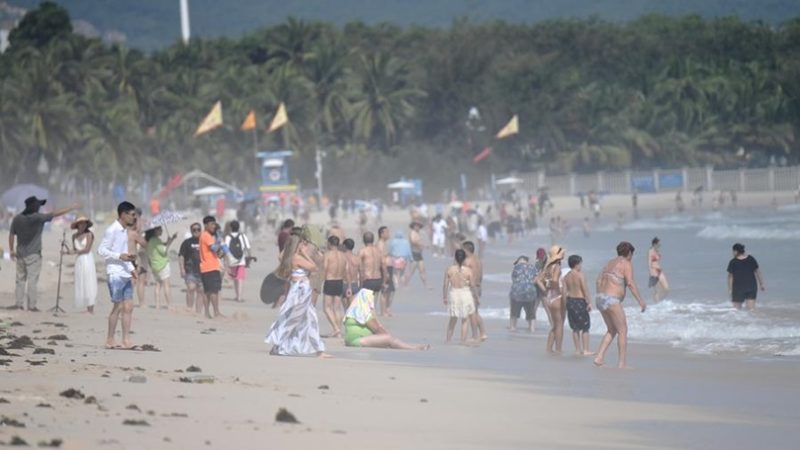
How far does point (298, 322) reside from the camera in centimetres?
1438

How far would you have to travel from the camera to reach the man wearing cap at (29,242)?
56.4 feet

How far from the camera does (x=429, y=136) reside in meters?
95.1

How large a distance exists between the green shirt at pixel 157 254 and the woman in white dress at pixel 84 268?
6.10 feet

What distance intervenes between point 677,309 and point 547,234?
36626 millimetres

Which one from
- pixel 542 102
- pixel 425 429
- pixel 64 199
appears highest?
pixel 542 102

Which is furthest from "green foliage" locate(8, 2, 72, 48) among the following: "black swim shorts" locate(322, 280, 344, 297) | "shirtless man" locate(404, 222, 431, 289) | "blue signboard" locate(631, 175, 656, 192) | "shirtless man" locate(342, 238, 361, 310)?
"black swim shorts" locate(322, 280, 344, 297)

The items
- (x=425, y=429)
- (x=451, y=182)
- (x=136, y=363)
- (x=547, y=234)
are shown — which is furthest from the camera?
(x=451, y=182)

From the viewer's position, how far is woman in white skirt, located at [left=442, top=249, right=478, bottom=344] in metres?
17.7

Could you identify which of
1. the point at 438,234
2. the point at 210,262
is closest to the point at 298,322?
the point at 210,262

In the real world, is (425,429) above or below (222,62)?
below

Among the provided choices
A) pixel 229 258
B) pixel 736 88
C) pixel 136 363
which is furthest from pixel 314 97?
pixel 136 363

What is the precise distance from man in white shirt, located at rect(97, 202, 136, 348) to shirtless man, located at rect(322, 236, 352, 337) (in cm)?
415

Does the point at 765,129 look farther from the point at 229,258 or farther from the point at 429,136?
the point at 229,258

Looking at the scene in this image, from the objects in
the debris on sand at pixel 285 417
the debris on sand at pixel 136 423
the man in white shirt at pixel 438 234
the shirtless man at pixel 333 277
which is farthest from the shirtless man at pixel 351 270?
the man in white shirt at pixel 438 234
